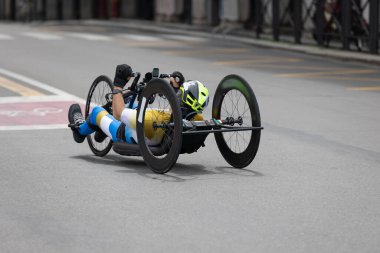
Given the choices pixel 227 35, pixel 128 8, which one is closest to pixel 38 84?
pixel 227 35

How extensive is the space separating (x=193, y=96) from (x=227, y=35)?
77.8 ft

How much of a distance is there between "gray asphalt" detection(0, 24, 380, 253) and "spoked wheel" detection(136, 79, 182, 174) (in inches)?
5.9

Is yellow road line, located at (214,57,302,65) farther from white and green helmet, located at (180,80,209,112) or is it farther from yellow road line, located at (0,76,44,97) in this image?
white and green helmet, located at (180,80,209,112)

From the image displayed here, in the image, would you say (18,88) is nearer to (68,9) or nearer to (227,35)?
(227,35)

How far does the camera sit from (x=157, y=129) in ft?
31.3

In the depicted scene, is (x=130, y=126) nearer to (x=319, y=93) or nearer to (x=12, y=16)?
(x=319, y=93)

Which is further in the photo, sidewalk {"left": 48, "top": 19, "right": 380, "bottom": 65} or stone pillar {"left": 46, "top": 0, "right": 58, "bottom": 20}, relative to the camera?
stone pillar {"left": 46, "top": 0, "right": 58, "bottom": 20}

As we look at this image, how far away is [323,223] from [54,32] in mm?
28181

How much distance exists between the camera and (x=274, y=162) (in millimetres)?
10359

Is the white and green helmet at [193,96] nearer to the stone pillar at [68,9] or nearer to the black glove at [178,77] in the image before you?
the black glove at [178,77]

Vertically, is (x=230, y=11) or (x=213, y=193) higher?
(x=230, y=11)

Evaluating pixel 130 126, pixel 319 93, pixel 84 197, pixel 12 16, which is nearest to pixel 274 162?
pixel 130 126

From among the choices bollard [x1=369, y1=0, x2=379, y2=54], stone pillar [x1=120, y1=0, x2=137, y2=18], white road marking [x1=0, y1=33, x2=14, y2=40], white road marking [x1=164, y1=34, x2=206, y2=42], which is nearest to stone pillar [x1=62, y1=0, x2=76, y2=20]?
stone pillar [x1=120, y1=0, x2=137, y2=18]

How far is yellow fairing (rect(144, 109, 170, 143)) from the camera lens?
9.52 m
